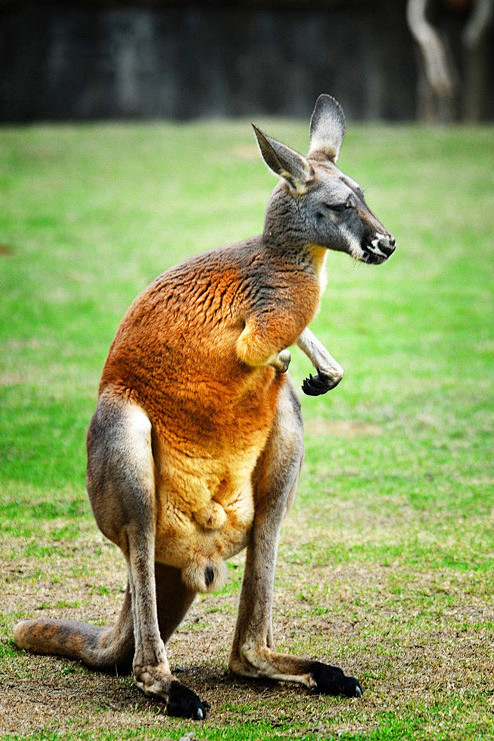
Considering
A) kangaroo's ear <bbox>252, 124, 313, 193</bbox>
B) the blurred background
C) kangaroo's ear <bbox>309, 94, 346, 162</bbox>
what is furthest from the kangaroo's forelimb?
the blurred background

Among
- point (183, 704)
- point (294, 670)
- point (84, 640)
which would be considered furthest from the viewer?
point (84, 640)

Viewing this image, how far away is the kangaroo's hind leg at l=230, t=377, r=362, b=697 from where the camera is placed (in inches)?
147

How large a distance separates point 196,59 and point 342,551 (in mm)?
13551

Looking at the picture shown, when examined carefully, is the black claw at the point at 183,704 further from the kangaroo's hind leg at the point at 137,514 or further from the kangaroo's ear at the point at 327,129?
the kangaroo's ear at the point at 327,129

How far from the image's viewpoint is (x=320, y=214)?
11.7ft

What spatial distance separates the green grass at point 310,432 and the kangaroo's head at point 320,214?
5.09 ft

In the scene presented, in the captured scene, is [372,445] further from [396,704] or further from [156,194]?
[156,194]

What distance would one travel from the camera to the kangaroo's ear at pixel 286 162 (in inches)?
137

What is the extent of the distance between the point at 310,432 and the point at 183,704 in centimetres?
425

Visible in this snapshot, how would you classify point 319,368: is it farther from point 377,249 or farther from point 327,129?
point 327,129

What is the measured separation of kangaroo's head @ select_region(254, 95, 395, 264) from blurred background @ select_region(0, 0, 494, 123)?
14.2 metres

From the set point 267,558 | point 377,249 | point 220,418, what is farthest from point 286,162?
point 267,558

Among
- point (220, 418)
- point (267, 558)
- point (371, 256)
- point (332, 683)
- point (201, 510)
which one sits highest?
point (371, 256)

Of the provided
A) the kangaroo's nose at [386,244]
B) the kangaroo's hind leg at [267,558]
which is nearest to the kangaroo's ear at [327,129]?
the kangaroo's nose at [386,244]
